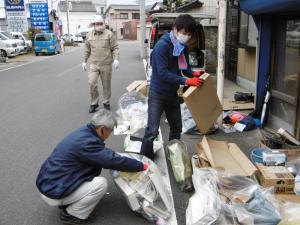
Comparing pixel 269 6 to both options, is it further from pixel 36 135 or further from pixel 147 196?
pixel 36 135

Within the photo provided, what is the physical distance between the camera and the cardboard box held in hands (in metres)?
5.11

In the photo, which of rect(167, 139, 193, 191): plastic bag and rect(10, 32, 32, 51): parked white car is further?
rect(10, 32, 32, 51): parked white car

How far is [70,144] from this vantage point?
353 centimetres

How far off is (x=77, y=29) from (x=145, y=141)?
73.2 m

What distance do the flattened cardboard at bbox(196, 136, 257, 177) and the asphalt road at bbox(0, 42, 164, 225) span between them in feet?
3.52

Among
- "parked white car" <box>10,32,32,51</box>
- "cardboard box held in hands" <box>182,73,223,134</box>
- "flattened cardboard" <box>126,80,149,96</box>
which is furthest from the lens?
"parked white car" <box>10,32,32,51</box>

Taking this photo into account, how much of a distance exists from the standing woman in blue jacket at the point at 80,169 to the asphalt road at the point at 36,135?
24 cm

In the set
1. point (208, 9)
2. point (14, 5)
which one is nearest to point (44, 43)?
point (14, 5)

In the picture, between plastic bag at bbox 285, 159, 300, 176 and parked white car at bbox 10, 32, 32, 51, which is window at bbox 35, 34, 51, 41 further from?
plastic bag at bbox 285, 159, 300, 176

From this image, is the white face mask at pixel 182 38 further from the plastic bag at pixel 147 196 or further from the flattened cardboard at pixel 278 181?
the flattened cardboard at pixel 278 181

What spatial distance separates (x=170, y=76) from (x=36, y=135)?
325 cm

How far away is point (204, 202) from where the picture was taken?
3.36 meters

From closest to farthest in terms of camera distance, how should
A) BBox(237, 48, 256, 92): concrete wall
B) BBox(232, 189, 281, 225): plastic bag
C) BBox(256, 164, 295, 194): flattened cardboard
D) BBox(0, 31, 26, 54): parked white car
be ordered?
BBox(232, 189, 281, 225): plastic bag, BBox(256, 164, 295, 194): flattened cardboard, BBox(237, 48, 256, 92): concrete wall, BBox(0, 31, 26, 54): parked white car

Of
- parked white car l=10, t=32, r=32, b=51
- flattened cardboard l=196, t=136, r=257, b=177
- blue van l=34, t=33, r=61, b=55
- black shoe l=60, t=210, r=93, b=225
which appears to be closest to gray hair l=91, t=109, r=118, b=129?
black shoe l=60, t=210, r=93, b=225
